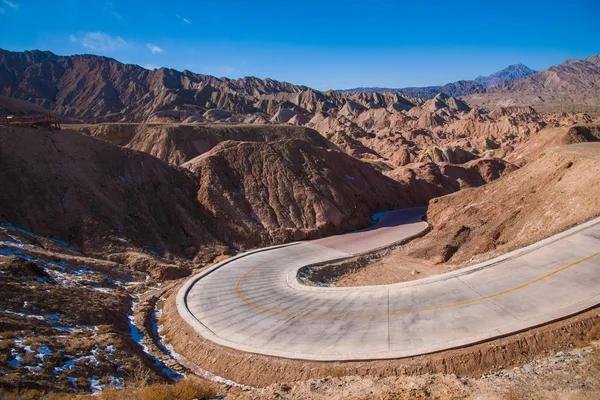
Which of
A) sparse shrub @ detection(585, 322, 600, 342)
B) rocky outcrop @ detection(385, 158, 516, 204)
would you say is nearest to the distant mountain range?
rocky outcrop @ detection(385, 158, 516, 204)

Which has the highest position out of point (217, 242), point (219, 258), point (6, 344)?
point (217, 242)

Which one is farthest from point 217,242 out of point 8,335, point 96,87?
point 96,87

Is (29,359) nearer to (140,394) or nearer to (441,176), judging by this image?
(140,394)

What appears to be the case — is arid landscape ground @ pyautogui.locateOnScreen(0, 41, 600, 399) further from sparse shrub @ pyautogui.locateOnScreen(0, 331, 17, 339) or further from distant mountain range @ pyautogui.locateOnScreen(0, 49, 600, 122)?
distant mountain range @ pyautogui.locateOnScreen(0, 49, 600, 122)

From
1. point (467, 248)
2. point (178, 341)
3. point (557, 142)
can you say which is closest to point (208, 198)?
point (178, 341)

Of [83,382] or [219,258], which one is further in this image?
[219,258]

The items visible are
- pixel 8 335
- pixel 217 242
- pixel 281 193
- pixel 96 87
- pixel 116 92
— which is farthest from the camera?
pixel 116 92

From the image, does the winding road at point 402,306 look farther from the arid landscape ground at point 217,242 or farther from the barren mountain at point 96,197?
the barren mountain at point 96,197
